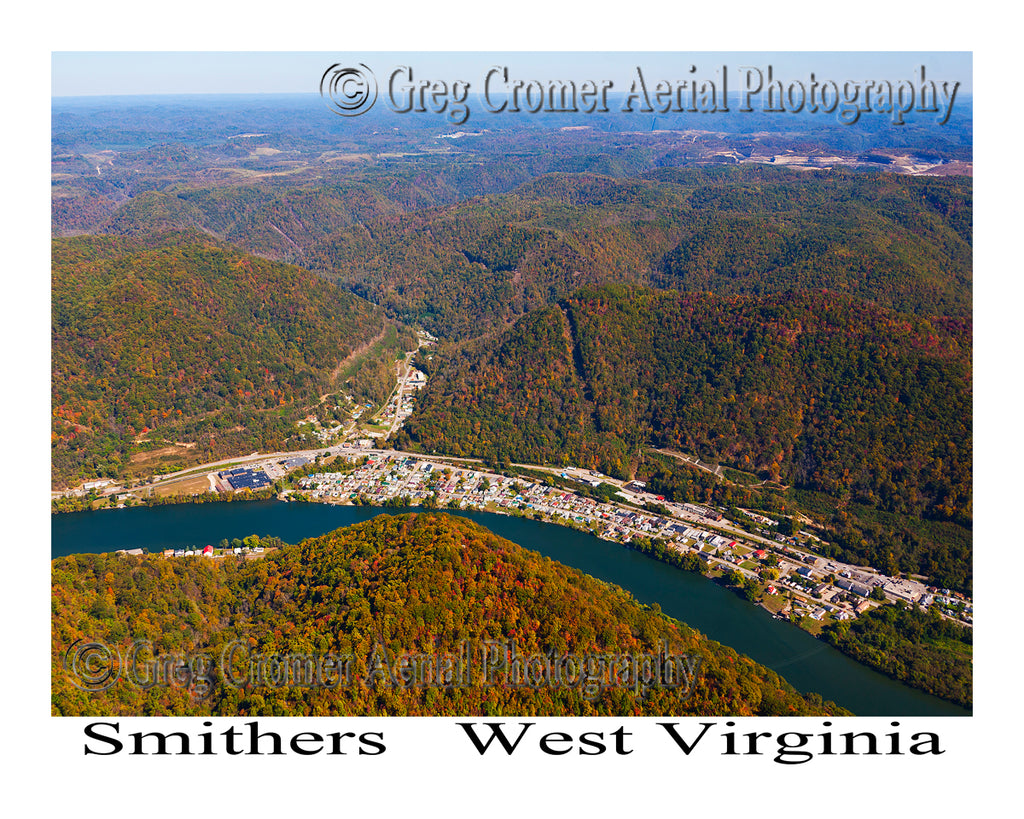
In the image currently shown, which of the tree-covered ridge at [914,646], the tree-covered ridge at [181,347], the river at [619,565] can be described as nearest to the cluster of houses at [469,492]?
the river at [619,565]

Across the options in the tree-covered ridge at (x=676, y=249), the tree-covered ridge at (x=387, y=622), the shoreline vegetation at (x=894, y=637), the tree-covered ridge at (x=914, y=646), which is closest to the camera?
the tree-covered ridge at (x=387, y=622)

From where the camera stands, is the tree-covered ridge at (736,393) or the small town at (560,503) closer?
the small town at (560,503)

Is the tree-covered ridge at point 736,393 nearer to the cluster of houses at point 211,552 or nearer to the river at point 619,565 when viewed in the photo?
the river at point 619,565

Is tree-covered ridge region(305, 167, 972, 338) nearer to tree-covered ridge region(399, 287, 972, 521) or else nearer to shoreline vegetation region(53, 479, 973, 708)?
tree-covered ridge region(399, 287, 972, 521)

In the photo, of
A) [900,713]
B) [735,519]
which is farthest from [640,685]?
[735,519]

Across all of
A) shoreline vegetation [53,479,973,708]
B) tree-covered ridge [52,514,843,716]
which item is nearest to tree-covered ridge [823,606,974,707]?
shoreline vegetation [53,479,973,708]

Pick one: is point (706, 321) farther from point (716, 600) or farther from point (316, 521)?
point (316, 521)
